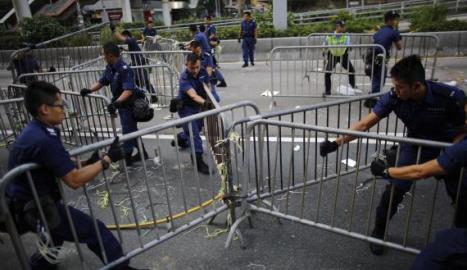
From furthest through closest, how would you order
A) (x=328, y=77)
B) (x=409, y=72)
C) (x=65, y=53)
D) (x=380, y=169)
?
1. (x=65, y=53)
2. (x=328, y=77)
3. (x=409, y=72)
4. (x=380, y=169)

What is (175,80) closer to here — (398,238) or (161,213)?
(161,213)

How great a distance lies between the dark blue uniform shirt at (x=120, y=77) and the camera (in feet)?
17.3

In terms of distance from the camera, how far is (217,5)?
47.8 m

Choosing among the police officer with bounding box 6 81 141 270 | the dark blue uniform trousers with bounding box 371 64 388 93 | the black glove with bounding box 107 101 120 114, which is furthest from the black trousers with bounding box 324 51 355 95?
the police officer with bounding box 6 81 141 270

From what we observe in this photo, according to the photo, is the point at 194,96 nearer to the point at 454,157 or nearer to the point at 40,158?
the point at 40,158

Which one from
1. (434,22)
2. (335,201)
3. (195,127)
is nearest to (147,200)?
(195,127)

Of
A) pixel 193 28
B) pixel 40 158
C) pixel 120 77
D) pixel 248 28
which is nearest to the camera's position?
pixel 40 158

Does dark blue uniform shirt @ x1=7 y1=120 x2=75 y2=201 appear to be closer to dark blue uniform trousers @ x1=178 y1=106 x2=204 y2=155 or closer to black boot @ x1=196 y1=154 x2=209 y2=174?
dark blue uniform trousers @ x1=178 y1=106 x2=204 y2=155

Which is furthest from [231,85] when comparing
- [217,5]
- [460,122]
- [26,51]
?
[217,5]

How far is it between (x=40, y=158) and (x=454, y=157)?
273 centimetres

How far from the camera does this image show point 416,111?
132 inches

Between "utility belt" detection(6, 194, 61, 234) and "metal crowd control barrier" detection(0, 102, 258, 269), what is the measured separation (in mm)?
34

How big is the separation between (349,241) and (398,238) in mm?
467

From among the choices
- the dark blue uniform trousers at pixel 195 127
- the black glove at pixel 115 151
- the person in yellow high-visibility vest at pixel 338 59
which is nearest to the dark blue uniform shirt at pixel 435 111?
the black glove at pixel 115 151
